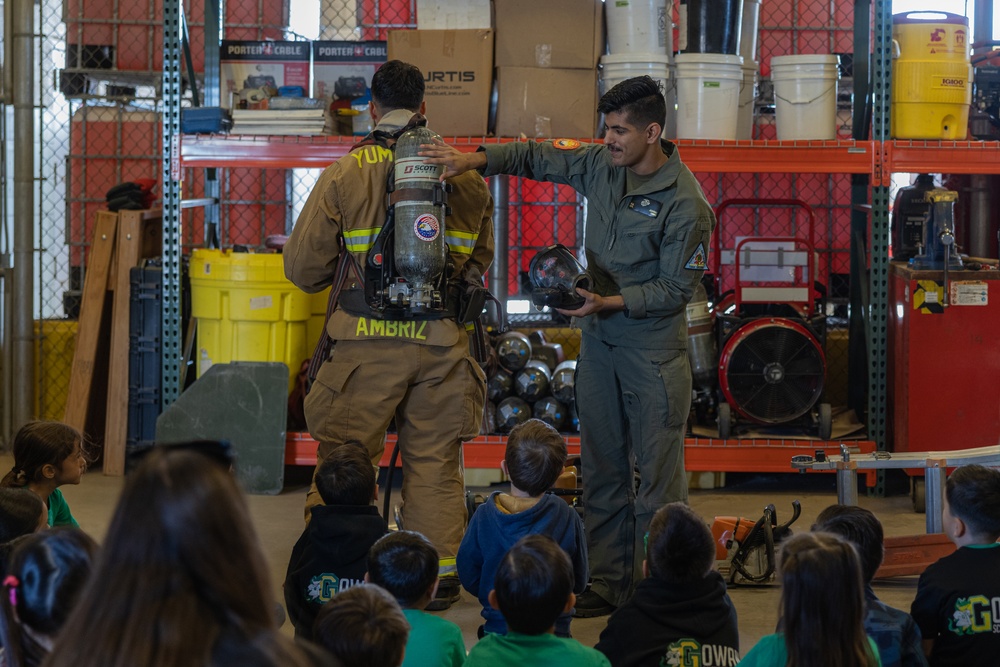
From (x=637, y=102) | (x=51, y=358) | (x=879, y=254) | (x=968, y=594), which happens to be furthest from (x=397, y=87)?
(x=51, y=358)

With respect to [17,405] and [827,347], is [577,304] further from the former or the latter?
[17,405]

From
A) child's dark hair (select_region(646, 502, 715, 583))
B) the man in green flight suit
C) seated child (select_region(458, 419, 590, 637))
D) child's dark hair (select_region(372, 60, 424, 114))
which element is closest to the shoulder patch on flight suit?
the man in green flight suit

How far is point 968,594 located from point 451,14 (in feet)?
16.2

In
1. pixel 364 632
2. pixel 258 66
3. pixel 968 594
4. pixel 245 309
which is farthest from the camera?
pixel 258 66

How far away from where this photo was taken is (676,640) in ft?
10.6

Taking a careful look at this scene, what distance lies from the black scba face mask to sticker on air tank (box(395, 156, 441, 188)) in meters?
0.57

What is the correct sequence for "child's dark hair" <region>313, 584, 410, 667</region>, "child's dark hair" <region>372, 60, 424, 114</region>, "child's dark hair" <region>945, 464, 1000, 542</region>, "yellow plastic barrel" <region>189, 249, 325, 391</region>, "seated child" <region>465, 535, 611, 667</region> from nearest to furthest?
1. "child's dark hair" <region>313, 584, 410, 667</region>
2. "seated child" <region>465, 535, 611, 667</region>
3. "child's dark hair" <region>945, 464, 1000, 542</region>
4. "child's dark hair" <region>372, 60, 424, 114</region>
5. "yellow plastic barrel" <region>189, 249, 325, 391</region>

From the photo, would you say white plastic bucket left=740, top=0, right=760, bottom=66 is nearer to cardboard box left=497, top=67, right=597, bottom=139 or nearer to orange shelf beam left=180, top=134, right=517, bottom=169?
cardboard box left=497, top=67, right=597, bottom=139

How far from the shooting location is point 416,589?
3.18 m

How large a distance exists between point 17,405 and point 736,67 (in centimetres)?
534

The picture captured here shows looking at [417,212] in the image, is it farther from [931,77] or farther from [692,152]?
[931,77]

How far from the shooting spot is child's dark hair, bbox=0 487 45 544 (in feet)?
11.1

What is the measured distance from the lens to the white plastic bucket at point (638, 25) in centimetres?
700

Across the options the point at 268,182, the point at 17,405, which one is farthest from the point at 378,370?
the point at 268,182
